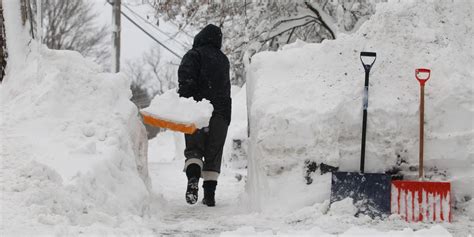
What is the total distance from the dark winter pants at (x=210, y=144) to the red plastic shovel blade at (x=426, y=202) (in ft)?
6.44

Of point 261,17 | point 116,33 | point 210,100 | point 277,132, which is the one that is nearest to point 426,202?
point 277,132

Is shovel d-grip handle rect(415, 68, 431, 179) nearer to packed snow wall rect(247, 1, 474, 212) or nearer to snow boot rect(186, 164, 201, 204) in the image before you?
packed snow wall rect(247, 1, 474, 212)

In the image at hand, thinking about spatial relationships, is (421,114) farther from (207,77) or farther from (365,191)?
(207,77)

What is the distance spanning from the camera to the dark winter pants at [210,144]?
21.2 ft

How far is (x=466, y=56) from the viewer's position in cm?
595

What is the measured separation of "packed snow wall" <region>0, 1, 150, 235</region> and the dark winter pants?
21.3 inches

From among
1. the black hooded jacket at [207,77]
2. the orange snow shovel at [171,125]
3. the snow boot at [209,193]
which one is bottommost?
the snow boot at [209,193]

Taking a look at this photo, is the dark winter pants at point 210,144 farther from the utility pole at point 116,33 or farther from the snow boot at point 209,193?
the utility pole at point 116,33

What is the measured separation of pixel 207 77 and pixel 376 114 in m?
1.82

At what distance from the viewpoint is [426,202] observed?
5254mm

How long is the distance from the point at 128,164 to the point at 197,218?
0.74 meters

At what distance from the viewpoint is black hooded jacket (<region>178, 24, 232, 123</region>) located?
21.5 feet

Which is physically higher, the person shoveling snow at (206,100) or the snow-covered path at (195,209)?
the person shoveling snow at (206,100)

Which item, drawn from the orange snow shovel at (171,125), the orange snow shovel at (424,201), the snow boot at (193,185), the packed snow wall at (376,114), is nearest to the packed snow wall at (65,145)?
the orange snow shovel at (171,125)
